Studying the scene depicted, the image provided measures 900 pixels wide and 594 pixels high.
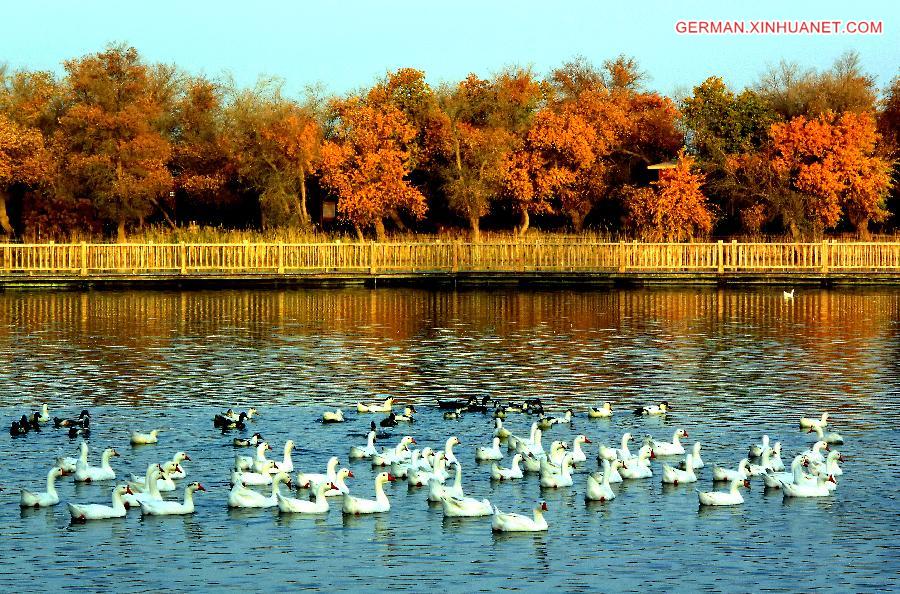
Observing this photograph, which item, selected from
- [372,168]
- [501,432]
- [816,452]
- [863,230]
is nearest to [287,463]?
[501,432]

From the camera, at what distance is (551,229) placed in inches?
2603

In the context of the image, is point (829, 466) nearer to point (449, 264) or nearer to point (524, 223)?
point (449, 264)

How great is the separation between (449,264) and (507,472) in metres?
39.2

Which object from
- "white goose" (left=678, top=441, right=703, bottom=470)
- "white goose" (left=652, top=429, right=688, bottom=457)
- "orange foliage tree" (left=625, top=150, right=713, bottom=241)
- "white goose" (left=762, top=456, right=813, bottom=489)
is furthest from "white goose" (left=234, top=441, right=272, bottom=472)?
"orange foliage tree" (left=625, top=150, right=713, bottom=241)

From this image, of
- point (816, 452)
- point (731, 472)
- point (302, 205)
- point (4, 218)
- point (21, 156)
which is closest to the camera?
point (731, 472)

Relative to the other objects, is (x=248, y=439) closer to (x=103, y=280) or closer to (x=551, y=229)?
(x=103, y=280)

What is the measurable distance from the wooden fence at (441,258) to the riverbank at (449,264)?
0.04 meters

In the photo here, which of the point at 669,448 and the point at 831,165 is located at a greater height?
the point at 831,165

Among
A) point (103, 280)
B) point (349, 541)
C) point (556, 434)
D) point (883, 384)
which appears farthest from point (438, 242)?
point (349, 541)

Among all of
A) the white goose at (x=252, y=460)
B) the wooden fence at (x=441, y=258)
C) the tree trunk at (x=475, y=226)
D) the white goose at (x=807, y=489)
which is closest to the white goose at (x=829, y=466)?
the white goose at (x=807, y=489)

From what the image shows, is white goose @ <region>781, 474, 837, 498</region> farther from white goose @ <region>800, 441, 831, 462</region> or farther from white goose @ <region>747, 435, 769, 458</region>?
white goose @ <region>747, 435, 769, 458</region>

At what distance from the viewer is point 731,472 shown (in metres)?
17.1

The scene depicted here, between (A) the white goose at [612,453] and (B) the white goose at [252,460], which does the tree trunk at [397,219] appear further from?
(B) the white goose at [252,460]

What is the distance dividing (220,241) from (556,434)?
38690 millimetres
